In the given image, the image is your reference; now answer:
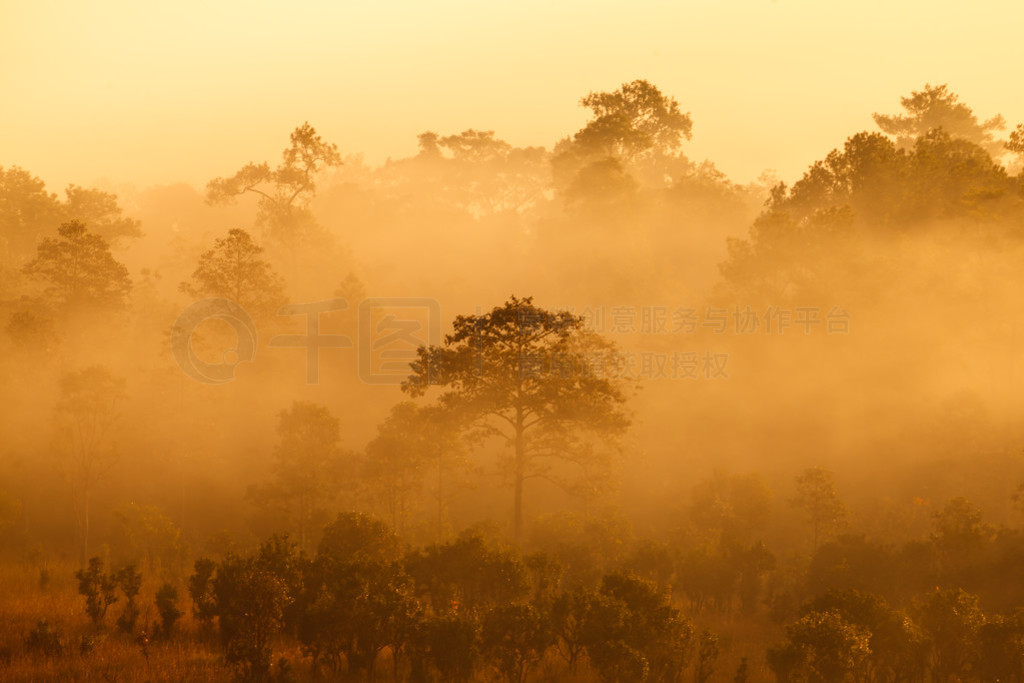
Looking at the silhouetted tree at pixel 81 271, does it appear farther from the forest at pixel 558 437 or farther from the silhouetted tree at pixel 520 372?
the silhouetted tree at pixel 520 372

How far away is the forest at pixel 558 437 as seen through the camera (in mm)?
17562

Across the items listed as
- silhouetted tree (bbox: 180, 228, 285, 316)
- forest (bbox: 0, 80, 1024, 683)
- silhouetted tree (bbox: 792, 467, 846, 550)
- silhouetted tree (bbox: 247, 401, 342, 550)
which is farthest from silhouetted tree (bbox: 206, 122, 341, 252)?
silhouetted tree (bbox: 792, 467, 846, 550)

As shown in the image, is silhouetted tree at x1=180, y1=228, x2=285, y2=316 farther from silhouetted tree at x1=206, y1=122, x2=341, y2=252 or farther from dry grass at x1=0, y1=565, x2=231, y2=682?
dry grass at x1=0, y1=565, x2=231, y2=682

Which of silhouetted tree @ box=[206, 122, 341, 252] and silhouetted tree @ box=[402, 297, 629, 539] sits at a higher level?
silhouetted tree @ box=[206, 122, 341, 252]

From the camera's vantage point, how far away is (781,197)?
5259 cm

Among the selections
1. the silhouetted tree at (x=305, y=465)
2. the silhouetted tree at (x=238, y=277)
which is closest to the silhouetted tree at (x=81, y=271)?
the silhouetted tree at (x=238, y=277)

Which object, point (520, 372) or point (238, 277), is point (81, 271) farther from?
point (520, 372)

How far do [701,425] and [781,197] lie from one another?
659 inches

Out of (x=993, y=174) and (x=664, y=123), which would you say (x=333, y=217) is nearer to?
(x=664, y=123)

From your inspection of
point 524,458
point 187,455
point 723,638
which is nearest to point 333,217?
Answer: point 187,455

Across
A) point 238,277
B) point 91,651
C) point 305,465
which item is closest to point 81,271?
point 238,277

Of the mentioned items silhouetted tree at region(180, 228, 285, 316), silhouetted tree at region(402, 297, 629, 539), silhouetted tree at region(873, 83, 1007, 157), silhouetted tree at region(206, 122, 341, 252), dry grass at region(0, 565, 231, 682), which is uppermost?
silhouetted tree at region(873, 83, 1007, 157)

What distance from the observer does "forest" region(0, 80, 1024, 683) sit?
1756cm

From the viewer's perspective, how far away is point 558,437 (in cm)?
3030
